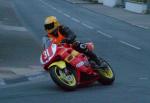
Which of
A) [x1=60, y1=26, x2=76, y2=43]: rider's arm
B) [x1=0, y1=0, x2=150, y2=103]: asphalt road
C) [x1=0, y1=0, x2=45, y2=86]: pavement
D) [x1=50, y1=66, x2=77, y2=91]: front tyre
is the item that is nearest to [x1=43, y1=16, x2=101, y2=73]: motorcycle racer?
[x1=60, y1=26, x2=76, y2=43]: rider's arm

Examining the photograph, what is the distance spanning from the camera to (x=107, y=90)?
39.0ft

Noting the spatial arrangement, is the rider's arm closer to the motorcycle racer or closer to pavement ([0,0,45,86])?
the motorcycle racer

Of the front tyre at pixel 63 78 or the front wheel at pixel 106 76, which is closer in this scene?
the front tyre at pixel 63 78

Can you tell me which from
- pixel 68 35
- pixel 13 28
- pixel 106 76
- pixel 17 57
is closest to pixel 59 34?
pixel 68 35

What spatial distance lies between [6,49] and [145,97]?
9.06m

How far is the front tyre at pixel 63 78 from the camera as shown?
11.6 m

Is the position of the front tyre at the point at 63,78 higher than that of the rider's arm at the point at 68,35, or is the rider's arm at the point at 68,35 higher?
the rider's arm at the point at 68,35

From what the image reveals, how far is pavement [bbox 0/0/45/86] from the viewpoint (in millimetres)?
14086

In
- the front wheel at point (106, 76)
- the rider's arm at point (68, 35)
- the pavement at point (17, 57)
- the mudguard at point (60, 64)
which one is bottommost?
the pavement at point (17, 57)

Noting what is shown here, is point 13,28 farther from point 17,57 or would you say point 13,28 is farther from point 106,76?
point 106,76

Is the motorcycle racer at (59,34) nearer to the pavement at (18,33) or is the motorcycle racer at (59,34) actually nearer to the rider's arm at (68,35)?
the rider's arm at (68,35)

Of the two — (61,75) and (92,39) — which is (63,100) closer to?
(61,75)

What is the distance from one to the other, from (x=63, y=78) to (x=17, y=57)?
585 centimetres

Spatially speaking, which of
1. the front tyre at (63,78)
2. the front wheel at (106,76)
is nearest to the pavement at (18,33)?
the front tyre at (63,78)
